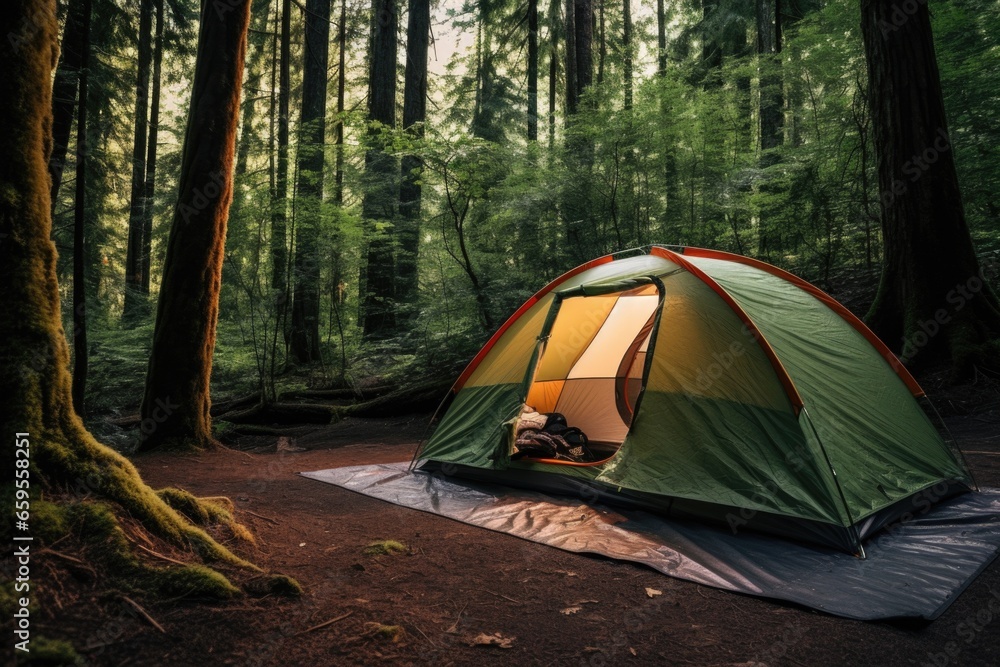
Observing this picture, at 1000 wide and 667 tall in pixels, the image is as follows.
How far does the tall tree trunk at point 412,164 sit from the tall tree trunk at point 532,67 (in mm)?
4043

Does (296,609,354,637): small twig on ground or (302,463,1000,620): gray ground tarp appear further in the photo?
(302,463,1000,620): gray ground tarp

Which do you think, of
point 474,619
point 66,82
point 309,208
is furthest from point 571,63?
point 474,619

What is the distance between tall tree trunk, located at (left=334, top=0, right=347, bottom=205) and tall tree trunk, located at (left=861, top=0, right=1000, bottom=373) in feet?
24.3

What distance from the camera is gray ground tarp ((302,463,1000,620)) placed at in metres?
2.71

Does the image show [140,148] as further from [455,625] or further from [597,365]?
[455,625]

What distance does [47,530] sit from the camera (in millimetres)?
2129

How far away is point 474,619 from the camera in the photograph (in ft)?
8.22

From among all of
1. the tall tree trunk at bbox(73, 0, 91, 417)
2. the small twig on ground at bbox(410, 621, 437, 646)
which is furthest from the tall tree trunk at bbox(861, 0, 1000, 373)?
the tall tree trunk at bbox(73, 0, 91, 417)

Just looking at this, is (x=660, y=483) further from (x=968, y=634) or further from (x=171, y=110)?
(x=171, y=110)

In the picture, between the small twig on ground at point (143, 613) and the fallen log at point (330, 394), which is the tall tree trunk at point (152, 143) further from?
the small twig on ground at point (143, 613)

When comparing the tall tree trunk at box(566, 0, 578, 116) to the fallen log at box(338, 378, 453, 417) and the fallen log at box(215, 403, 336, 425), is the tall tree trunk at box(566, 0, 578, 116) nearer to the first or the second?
the fallen log at box(338, 378, 453, 417)

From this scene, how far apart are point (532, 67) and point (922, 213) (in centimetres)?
1291

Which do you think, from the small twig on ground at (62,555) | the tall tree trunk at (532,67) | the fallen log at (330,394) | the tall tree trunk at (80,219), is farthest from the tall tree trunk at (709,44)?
the small twig on ground at (62,555)

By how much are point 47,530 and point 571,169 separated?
868 cm
